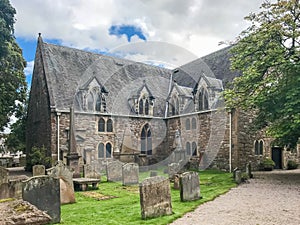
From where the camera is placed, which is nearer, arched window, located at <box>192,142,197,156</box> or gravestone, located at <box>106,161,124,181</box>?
gravestone, located at <box>106,161,124,181</box>

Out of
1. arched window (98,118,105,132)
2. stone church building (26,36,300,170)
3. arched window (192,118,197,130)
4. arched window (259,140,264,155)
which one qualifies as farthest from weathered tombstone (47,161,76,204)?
arched window (259,140,264,155)

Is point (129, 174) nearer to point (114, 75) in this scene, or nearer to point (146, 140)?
point (146, 140)

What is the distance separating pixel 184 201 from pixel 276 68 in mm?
9814

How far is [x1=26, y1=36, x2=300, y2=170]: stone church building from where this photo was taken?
21.1 meters

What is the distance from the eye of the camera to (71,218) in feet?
26.1

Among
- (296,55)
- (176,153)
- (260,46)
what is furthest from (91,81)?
(296,55)

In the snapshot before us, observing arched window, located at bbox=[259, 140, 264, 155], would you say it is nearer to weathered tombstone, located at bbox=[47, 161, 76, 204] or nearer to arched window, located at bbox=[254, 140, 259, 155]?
arched window, located at bbox=[254, 140, 259, 155]

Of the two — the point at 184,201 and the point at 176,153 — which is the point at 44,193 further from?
the point at 176,153

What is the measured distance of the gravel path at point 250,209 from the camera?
24.4 ft

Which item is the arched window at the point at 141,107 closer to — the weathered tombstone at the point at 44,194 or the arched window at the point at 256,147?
the arched window at the point at 256,147

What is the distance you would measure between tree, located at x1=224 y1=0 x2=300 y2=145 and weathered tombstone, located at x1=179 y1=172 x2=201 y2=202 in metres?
5.77

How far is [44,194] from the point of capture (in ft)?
24.6

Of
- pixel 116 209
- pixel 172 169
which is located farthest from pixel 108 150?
pixel 116 209

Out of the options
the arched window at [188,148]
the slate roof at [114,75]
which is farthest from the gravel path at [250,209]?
the slate roof at [114,75]
